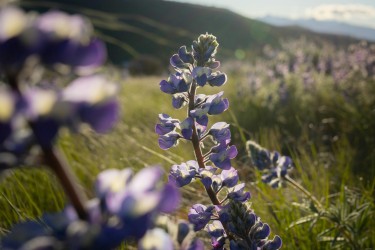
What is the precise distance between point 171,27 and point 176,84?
49675 millimetres

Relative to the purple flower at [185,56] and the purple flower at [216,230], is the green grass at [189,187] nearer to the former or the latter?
the purple flower at [216,230]

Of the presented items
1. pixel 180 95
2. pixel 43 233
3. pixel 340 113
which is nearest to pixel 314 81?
pixel 340 113

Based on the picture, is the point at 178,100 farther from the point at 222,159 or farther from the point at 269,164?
the point at 269,164

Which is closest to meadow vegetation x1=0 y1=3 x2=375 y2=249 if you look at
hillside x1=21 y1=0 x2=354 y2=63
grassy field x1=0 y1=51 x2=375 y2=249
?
grassy field x1=0 y1=51 x2=375 y2=249

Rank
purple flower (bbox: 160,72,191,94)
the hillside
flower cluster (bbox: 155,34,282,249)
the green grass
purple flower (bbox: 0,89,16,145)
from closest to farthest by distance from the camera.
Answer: purple flower (bbox: 0,89,16,145), flower cluster (bbox: 155,34,282,249), purple flower (bbox: 160,72,191,94), the green grass, the hillside

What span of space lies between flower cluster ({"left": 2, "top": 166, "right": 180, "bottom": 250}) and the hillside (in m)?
41.7

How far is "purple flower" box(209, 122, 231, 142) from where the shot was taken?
129 cm

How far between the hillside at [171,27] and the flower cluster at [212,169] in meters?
41.0

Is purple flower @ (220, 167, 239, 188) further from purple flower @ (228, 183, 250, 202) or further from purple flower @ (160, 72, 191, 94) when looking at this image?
purple flower @ (160, 72, 191, 94)

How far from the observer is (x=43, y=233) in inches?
25.8

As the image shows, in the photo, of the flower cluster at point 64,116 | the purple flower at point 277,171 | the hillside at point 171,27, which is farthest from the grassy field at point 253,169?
the hillside at point 171,27

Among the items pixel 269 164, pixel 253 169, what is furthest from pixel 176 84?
pixel 253 169

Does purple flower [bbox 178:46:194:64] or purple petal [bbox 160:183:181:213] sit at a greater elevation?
purple flower [bbox 178:46:194:64]

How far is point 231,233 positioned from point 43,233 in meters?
0.71
